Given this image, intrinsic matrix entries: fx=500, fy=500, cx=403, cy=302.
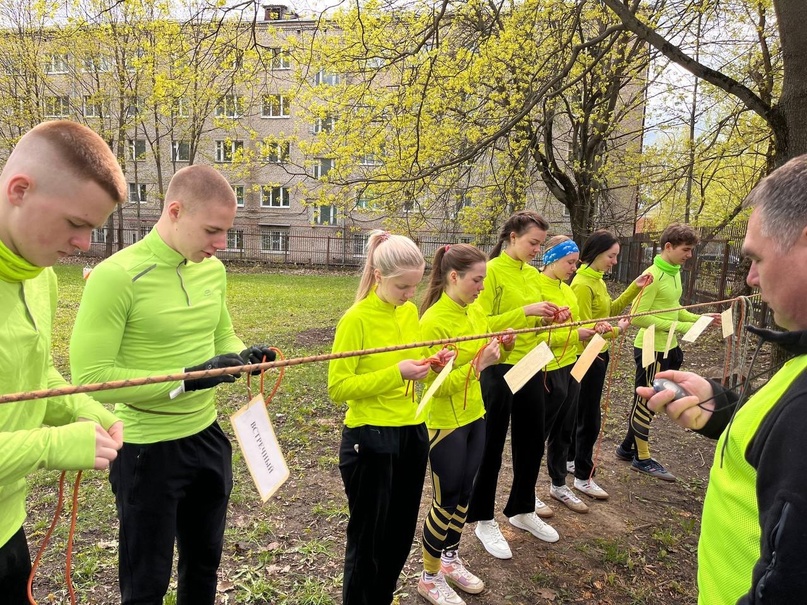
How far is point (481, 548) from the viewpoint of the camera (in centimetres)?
323

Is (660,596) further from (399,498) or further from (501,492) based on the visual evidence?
(399,498)

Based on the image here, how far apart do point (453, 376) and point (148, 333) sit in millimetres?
1422

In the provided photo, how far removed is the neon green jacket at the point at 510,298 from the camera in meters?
3.22

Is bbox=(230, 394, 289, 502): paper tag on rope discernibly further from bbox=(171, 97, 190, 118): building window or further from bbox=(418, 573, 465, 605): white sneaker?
bbox=(171, 97, 190, 118): building window

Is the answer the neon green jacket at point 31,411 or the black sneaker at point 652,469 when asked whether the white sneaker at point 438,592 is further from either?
the black sneaker at point 652,469

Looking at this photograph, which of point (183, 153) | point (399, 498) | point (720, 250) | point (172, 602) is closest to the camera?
point (399, 498)

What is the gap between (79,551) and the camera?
2.97m

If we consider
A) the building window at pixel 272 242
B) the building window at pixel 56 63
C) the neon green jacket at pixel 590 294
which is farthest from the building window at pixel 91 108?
the neon green jacket at pixel 590 294

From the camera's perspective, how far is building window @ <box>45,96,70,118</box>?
834 inches

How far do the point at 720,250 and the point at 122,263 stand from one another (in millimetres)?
12130

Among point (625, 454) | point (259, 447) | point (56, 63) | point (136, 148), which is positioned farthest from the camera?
point (136, 148)

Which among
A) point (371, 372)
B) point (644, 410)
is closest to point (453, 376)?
point (371, 372)

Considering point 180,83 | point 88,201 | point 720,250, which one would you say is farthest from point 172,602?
point 720,250

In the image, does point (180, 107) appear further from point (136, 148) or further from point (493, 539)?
point (493, 539)
